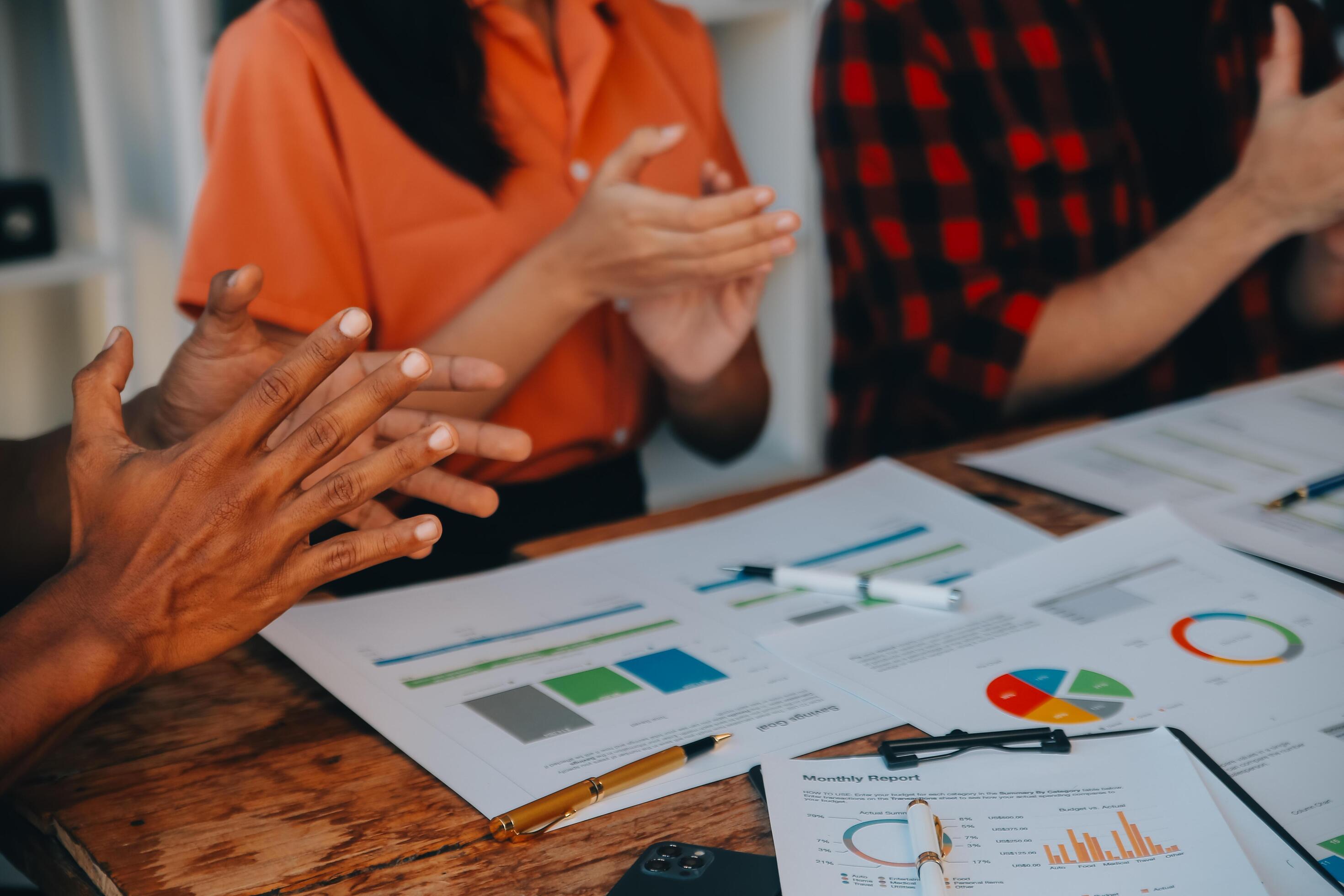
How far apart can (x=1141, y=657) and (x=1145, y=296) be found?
0.65 m

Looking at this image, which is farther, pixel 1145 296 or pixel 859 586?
pixel 1145 296

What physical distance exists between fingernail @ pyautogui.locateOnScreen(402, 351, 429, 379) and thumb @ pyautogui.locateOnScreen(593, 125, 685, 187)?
0.38 meters

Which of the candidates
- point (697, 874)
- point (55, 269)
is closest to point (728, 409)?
point (697, 874)

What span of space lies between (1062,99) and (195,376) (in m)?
1.06

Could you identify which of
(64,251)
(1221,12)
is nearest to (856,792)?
(1221,12)

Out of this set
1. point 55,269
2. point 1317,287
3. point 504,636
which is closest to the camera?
point 504,636

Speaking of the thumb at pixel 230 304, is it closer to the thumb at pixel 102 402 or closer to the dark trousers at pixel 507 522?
the thumb at pixel 102 402

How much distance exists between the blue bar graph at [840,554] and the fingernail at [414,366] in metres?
0.30

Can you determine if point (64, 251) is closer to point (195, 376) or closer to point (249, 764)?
point (195, 376)

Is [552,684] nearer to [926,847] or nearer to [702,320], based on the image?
[926,847]

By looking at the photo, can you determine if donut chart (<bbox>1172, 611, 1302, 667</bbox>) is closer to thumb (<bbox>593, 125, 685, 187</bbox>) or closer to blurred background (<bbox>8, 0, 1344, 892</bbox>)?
thumb (<bbox>593, 125, 685, 187</bbox>)

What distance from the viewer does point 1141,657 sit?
2.30 feet

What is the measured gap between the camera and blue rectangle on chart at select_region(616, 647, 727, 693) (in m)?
0.69

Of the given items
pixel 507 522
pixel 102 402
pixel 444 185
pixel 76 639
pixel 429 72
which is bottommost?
pixel 507 522
